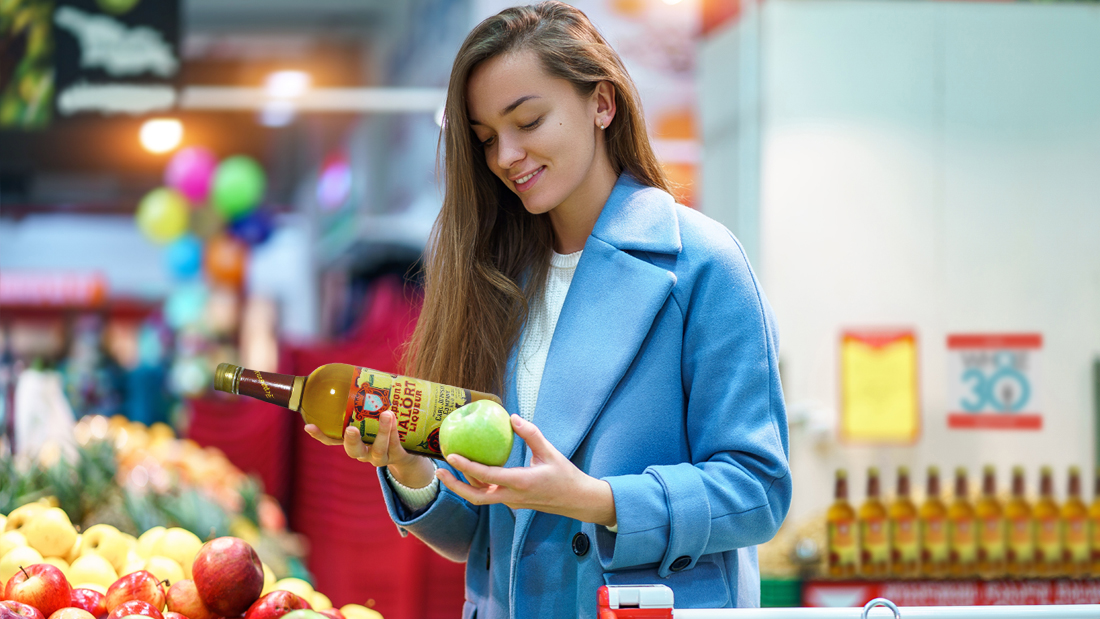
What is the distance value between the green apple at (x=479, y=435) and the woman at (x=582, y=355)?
0.13ft

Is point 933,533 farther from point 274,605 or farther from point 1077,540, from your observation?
point 274,605

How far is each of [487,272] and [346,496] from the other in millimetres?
2852

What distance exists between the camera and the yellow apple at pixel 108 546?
6.29 feet

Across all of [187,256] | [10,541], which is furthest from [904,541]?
[187,256]

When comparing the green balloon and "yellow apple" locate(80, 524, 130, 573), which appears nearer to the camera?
"yellow apple" locate(80, 524, 130, 573)

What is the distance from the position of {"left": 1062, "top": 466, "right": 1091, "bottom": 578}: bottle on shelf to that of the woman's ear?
11.1 feet

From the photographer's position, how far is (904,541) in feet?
12.5

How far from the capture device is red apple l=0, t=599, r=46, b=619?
4.27 feet

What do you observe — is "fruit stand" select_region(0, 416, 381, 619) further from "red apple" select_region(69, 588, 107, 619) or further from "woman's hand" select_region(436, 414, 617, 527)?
"woman's hand" select_region(436, 414, 617, 527)

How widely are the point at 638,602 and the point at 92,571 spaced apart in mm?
1191

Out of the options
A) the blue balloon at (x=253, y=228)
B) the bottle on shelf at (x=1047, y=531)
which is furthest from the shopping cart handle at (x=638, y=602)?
the blue balloon at (x=253, y=228)

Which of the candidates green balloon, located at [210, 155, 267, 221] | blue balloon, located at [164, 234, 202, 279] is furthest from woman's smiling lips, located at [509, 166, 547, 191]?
blue balloon, located at [164, 234, 202, 279]

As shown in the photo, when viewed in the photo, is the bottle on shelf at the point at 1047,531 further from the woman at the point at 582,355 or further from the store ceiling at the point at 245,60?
the store ceiling at the point at 245,60

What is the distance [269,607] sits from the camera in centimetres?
144
